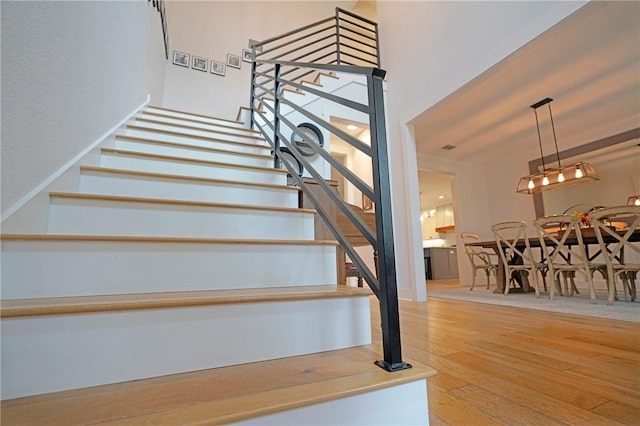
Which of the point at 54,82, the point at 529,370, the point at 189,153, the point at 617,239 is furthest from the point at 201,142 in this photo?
the point at 617,239

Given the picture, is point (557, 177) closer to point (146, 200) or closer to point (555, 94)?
point (555, 94)

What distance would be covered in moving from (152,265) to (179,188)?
66cm

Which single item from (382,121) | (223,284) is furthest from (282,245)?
(382,121)

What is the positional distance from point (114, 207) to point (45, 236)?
13.5 inches

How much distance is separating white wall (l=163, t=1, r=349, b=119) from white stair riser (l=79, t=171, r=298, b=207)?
12.0 feet

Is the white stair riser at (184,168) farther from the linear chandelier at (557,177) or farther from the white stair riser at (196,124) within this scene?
the linear chandelier at (557,177)

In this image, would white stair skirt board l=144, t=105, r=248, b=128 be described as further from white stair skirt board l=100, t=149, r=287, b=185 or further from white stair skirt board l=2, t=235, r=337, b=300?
white stair skirt board l=2, t=235, r=337, b=300

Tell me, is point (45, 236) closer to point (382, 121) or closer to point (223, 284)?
point (223, 284)

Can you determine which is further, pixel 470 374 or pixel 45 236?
pixel 470 374

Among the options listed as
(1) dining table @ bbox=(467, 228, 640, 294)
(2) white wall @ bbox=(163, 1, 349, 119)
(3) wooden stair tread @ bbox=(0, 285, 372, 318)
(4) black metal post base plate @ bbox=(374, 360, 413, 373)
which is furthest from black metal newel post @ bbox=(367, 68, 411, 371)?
(2) white wall @ bbox=(163, 1, 349, 119)

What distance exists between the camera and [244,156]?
222 cm

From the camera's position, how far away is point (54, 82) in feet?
3.76

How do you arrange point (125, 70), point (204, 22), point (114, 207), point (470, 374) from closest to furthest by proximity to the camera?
point (470, 374), point (114, 207), point (125, 70), point (204, 22)

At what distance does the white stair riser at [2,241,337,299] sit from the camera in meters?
0.86
